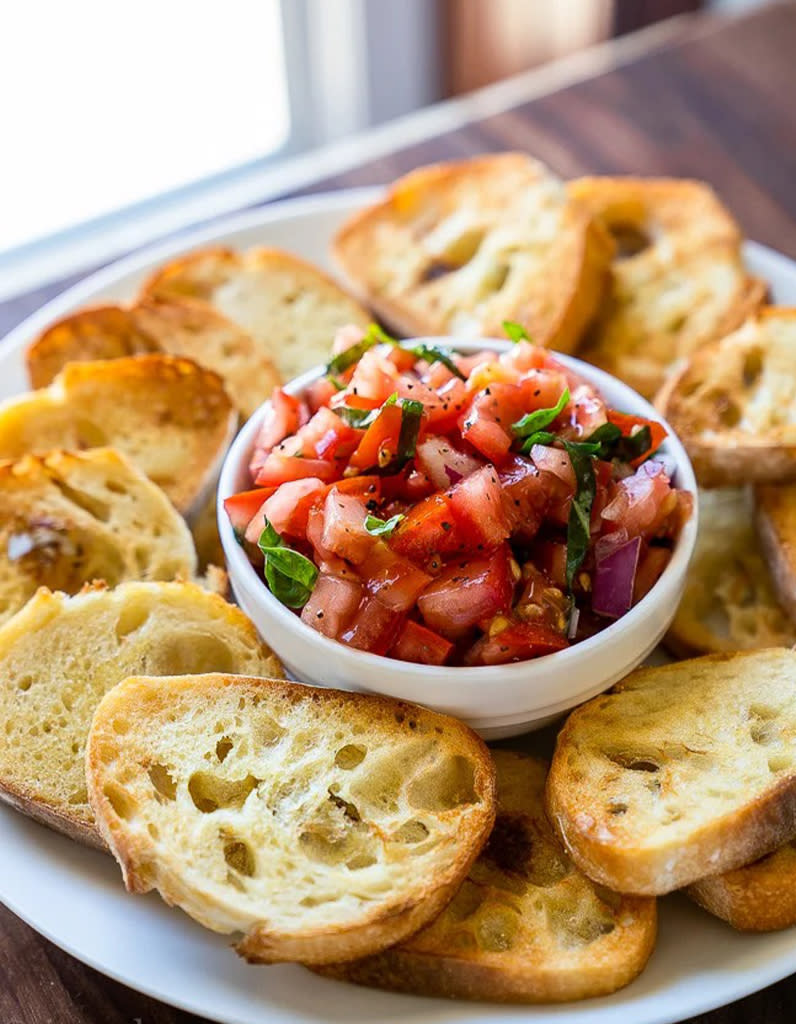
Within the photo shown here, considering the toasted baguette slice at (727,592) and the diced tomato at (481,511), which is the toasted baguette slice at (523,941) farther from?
the toasted baguette slice at (727,592)

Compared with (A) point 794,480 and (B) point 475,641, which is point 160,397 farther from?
(A) point 794,480

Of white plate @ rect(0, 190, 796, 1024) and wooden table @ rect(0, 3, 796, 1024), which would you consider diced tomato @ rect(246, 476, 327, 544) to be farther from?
wooden table @ rect(0, 3, 796, 1024)

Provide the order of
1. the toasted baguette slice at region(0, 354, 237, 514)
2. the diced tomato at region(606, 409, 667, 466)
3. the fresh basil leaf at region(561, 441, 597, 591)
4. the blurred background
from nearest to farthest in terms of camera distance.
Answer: the fresh basil leaf at region(561, 441, 597, 591) < the diced tomato at region(606, 409, 667, 466) < the toasted baguette slice at region(0, 354, 237, 514) < the blurred background

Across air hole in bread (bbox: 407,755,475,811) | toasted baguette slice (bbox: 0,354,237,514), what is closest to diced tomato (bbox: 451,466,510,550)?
air hole in bread (bbox: 407,755,475,811)

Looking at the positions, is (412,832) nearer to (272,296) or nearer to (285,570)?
(285,570)

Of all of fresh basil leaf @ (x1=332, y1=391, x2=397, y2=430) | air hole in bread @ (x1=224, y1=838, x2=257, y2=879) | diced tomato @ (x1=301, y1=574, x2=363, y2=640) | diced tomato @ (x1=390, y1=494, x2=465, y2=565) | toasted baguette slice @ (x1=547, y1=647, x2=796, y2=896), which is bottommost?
toasted baguette slice @ (x1=547, y1=647, x2=796, y2=896)

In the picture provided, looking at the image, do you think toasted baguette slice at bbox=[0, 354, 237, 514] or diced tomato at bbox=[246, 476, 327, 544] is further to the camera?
toasted baguette slice at bbox=[0, 354, 237, 514]
